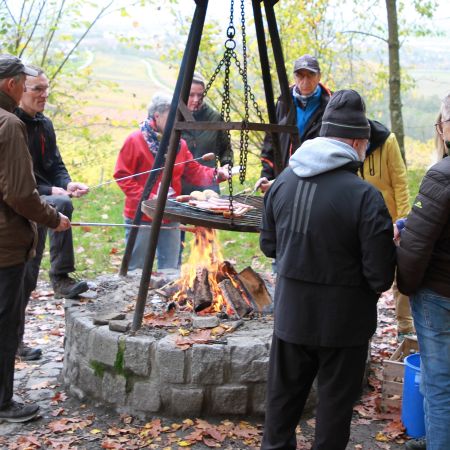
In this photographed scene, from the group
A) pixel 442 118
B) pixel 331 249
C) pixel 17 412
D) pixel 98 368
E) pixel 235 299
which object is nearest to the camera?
pixel 331 249

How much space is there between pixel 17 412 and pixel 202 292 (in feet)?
5.29

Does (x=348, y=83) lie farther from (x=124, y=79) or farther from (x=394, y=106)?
(x=124, y=79)

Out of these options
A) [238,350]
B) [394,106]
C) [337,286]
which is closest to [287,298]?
[337,286]

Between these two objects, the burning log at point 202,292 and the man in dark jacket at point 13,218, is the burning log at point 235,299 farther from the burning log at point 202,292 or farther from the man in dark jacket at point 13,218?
the man in dark jacket at point 13,218

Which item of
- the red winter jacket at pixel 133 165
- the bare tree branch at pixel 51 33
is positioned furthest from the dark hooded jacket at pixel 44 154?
the bare tree branch at pixel 51 33

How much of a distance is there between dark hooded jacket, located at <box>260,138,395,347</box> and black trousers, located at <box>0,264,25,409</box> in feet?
6.33

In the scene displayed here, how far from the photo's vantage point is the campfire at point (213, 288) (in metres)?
4.89

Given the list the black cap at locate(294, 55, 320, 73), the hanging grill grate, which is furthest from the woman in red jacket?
the black cap at locate(294, 55, 320, 73)

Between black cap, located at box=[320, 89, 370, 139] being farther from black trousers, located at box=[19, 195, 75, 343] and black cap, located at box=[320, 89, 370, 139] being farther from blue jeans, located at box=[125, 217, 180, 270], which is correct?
blue jeans, located at box=[125, 217, 180, 270]

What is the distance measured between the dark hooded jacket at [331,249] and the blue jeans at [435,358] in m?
0.28

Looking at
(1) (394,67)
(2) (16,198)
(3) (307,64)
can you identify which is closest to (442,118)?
(3) (307,64)

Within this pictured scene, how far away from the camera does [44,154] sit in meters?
5.36

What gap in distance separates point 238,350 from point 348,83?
9420 millimetres

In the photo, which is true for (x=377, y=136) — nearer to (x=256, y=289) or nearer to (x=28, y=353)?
(x=256, y=289)
